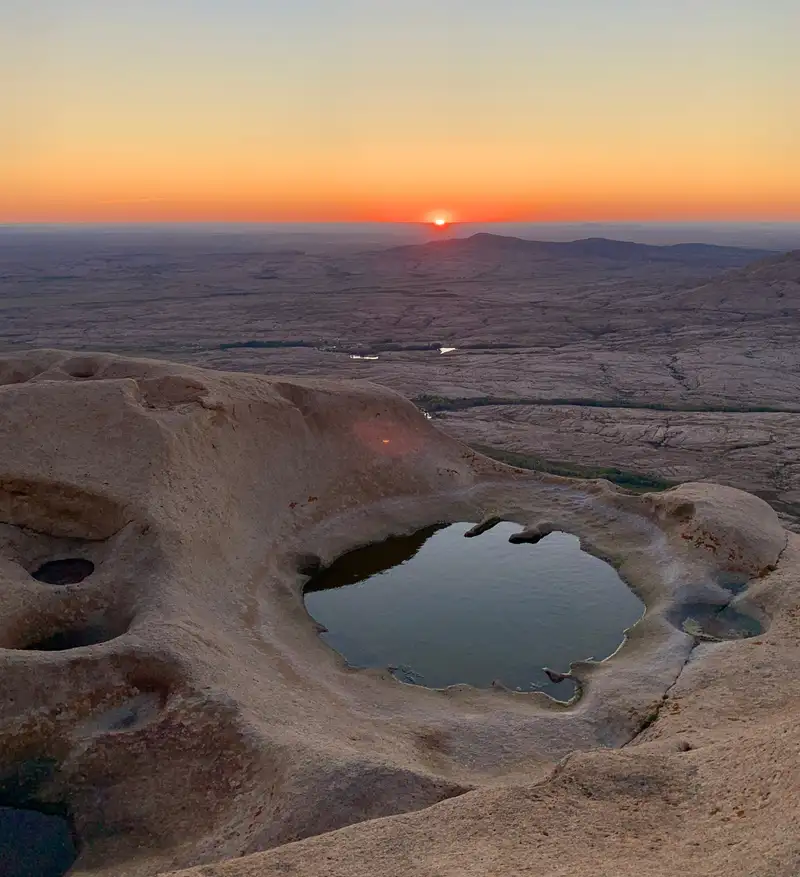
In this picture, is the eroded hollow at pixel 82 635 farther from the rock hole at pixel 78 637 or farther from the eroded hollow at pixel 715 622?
the eroded hollow at pixel 715 622

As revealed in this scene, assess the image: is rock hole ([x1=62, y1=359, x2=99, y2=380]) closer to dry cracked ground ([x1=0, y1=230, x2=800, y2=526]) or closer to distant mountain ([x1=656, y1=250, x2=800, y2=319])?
dry cracked ground ([x1=0, y1=230, x2=800, y2=526])

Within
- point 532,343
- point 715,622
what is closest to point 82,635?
point 715,622

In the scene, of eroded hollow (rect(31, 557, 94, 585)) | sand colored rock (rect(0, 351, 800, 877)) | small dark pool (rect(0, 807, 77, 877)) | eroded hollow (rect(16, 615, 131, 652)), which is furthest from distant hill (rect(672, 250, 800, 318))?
small dark pool (rect(0, 807, 77, 877))

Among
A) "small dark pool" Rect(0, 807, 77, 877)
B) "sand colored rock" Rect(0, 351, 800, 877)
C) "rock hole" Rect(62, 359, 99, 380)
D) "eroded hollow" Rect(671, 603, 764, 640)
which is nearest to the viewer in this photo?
"sand colored rock" Rect(0, 351, 800, 877)

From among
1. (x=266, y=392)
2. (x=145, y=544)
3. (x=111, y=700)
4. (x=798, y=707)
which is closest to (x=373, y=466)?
(x=266, y=392)

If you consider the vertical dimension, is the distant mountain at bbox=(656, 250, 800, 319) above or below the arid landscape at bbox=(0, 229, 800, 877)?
above

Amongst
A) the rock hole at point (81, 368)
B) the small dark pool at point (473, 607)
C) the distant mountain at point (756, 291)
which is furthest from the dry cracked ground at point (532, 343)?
the rock hole at point (81, 368)

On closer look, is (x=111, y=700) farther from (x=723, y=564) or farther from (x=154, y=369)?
(x=723, y=564)
